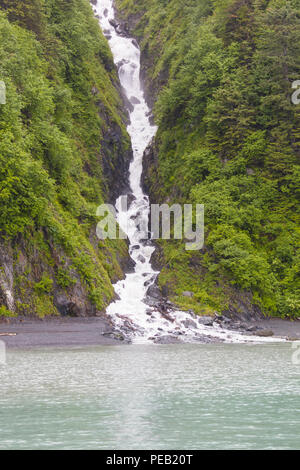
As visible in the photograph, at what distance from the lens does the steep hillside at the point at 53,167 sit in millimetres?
35656

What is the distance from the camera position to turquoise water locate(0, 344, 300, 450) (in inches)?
533

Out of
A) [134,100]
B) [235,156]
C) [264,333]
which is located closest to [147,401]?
[264,333]

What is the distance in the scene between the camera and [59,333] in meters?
33.9

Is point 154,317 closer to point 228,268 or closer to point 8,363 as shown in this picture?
point 228,268

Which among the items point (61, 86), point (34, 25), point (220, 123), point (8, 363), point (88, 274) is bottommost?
point (8, 363)

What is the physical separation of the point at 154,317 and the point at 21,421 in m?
25.8

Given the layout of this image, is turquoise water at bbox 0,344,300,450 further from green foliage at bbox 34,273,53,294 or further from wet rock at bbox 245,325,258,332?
wet rock at bbox 245,325,258,332

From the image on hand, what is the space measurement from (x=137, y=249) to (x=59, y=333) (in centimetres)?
2437

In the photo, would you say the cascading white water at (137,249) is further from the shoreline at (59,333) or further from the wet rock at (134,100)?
the shoreline at (59,333)

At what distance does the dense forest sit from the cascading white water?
2.40 metres

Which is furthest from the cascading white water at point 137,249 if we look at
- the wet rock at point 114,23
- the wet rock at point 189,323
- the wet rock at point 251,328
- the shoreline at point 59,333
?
the shoreline at point 59,333

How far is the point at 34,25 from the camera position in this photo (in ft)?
178
